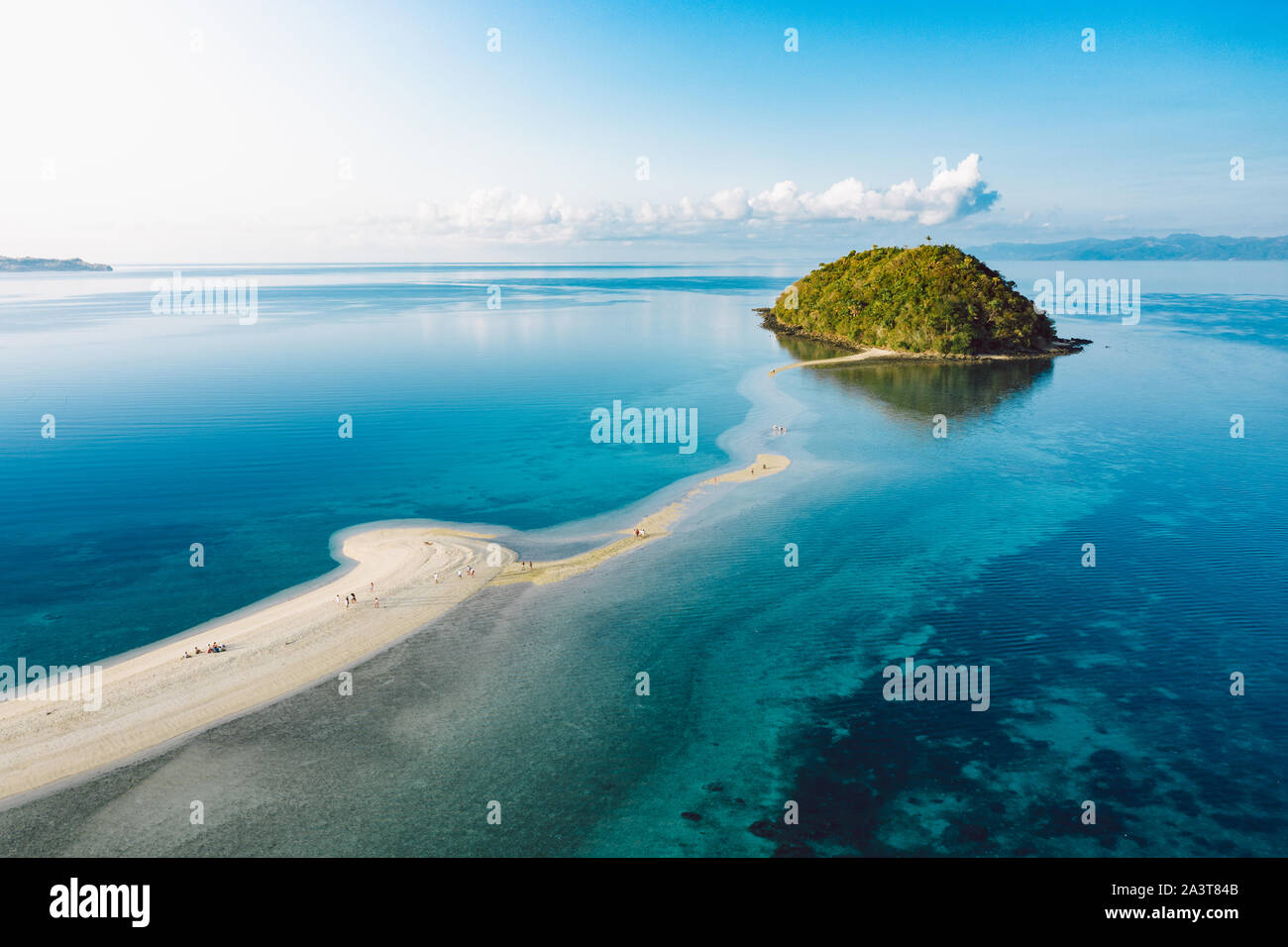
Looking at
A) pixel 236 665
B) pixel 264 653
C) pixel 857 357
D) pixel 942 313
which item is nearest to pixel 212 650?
pixel 236 665

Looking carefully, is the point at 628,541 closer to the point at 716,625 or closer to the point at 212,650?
the point at 716,625

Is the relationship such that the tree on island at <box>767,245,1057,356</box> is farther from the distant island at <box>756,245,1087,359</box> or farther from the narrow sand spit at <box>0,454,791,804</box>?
the narrow sand spit at <box>0,454,791,804</box>

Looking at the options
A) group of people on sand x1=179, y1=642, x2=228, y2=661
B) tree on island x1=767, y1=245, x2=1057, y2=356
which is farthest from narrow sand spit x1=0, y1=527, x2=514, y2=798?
tree on island x1=767, y1=245, x2=1057, y2=356

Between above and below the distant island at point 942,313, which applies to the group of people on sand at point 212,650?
below

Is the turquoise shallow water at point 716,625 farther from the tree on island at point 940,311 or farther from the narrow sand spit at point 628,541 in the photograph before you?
the tree on island at point 940,311

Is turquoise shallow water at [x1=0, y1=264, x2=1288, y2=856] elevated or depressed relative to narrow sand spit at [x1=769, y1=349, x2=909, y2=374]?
depressed

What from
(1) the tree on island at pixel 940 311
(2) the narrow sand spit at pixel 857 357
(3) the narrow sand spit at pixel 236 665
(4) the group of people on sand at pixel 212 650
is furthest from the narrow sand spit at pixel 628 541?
(1) the tree on island at pixel 940 311

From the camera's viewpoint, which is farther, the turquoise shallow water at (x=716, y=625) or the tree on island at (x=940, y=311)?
the tree on island at (x=940, y=311)
